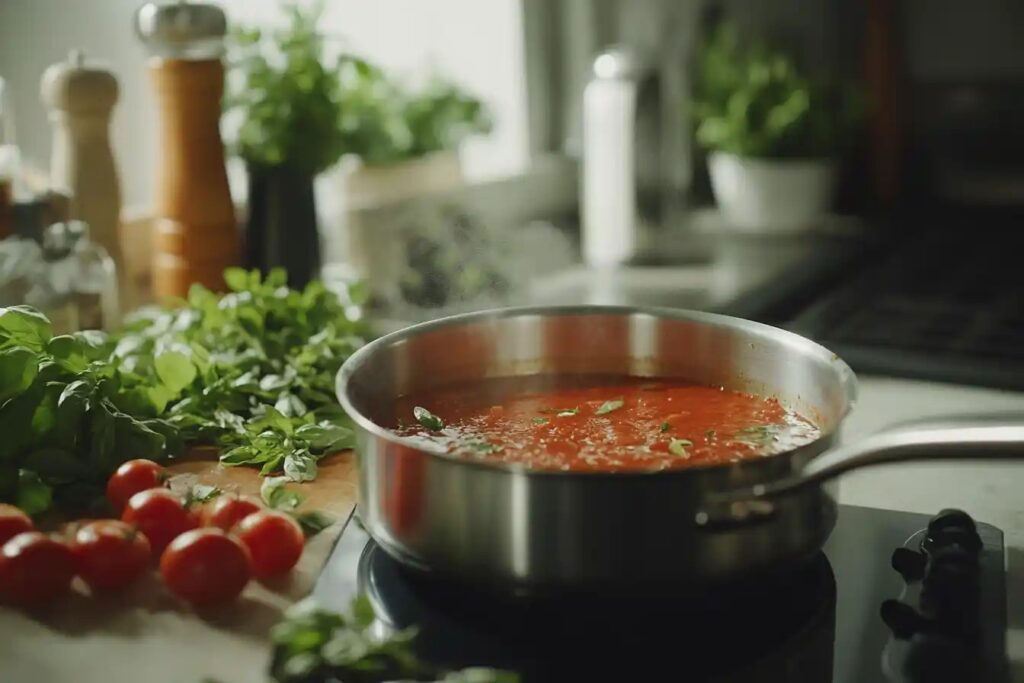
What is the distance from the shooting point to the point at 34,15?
1686 mm

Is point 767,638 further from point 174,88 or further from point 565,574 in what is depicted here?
point 174,88

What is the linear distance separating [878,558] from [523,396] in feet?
1.04

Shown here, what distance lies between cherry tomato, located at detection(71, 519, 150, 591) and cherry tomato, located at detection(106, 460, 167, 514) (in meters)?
0.10

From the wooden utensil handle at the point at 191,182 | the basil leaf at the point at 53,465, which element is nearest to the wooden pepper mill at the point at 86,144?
the wooden utensil handle at the point at 191,182

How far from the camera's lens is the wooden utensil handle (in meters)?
1.47

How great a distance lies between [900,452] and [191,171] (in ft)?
3.24

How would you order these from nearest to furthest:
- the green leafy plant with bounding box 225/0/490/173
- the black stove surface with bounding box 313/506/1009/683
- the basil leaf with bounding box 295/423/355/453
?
1. the black stove surface with bounding box 313/506/1009/683
2. the basil leaf with bounding box 295/423/355/453
3. the green leafy plant with bounding box 225/0/490/173

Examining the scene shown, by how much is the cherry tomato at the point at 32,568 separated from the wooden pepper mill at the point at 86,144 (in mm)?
596

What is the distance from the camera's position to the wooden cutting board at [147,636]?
2.61ft

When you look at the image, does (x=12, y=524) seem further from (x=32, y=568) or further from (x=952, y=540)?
(x=952, y=540)

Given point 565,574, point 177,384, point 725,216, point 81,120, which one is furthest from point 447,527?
point 725,216

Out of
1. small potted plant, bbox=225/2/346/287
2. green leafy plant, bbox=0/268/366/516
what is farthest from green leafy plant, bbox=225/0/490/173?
green leafy plant, bbox=0/268/366/516

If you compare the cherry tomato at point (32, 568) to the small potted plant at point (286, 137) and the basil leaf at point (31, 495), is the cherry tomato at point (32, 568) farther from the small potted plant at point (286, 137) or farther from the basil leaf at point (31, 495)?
the small potted plant at point (286, 137)

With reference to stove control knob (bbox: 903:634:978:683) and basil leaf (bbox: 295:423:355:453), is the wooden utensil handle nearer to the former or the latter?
basil leaf (bbox: 295:423:355:453)
